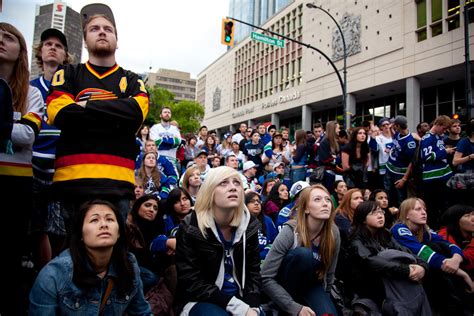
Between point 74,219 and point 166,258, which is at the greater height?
point 74,219

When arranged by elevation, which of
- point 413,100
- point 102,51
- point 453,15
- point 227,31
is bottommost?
point 102,51

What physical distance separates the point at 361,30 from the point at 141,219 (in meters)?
26.1

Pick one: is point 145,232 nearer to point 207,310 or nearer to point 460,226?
point 207,310

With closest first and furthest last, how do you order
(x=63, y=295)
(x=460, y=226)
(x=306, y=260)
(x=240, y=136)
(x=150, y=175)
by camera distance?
(x=63, y=295), (x=306, y=260), (x=460, y=226), (x=150, y=175), (x=240, y=136)

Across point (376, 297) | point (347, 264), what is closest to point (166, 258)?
point (347, 264)

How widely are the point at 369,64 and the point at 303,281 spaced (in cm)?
2495

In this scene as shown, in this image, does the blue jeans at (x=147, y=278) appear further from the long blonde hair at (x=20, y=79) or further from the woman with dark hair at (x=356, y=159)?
the woman with dark hair at (x=356, y=159)

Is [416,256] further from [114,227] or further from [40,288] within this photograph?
[40,288]

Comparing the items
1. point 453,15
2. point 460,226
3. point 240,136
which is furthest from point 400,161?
point 453,15

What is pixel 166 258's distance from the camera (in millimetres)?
3793

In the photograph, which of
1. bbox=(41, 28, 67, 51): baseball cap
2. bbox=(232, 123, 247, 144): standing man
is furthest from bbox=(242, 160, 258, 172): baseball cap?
bbox=(41, 28, 67, 51): baseball cap

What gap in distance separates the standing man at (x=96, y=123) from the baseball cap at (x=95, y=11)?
68 mm

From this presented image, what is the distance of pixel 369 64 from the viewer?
84.5ft

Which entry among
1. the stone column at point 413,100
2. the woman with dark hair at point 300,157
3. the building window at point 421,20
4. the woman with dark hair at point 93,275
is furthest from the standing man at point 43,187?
the building window at point 421,20
